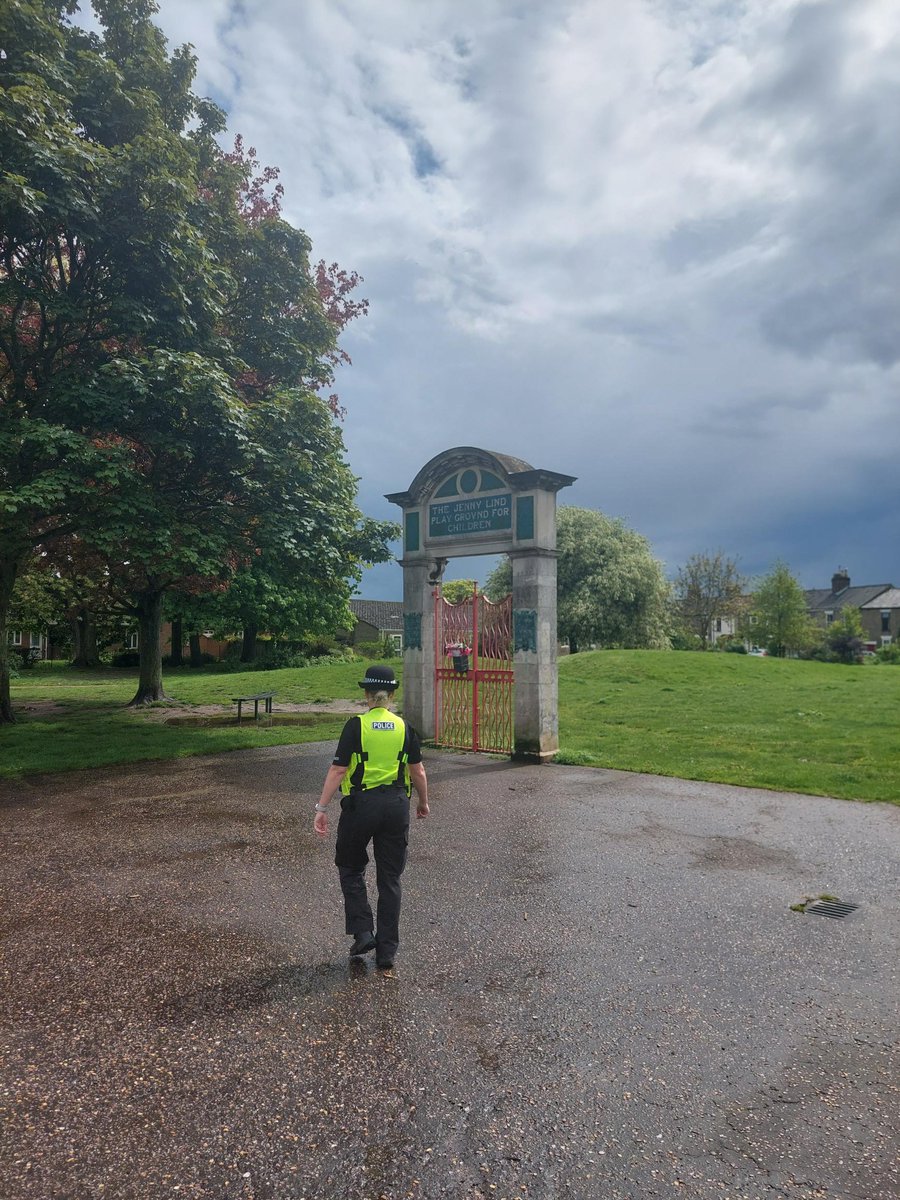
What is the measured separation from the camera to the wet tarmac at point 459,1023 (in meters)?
3.12

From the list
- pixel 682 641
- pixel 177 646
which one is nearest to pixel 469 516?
pixel 177 646

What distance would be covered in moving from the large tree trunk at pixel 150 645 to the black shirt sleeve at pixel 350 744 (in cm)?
1828

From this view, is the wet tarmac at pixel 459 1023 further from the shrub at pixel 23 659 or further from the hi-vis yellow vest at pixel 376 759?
the shrub at pixel 23 659

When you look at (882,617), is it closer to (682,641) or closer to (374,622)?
(682,641)

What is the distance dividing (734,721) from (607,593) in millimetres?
26874

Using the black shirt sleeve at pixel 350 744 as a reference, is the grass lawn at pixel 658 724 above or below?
below

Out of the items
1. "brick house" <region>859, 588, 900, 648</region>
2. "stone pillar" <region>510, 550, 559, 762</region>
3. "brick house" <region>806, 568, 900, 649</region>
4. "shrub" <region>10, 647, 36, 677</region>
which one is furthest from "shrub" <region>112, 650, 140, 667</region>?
"brick house" <region>859, 588, 900, 648</region>

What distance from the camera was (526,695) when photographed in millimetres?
12844

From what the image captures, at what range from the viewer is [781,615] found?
209 feet

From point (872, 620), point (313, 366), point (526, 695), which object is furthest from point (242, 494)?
point (872, 620)

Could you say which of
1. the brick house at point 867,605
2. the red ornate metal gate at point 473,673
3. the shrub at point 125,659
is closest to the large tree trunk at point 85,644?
the shrub at point 125,659

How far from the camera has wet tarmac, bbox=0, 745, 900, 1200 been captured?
3.12m

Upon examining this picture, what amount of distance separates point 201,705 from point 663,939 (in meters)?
20.0

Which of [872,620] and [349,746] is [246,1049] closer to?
[349,746]
